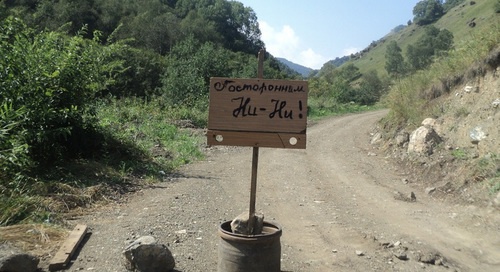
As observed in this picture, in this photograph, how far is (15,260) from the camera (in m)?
4.54

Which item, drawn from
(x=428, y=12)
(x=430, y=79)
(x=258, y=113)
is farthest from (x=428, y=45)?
(x=428, y=12)

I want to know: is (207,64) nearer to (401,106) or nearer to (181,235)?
(401,106)

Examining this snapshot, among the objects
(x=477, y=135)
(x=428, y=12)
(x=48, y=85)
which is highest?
(x=428, y=12)

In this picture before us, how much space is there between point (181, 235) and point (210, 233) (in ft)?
1.28

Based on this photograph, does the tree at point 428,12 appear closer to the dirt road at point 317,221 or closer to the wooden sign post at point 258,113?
the dirt road at point 317,221

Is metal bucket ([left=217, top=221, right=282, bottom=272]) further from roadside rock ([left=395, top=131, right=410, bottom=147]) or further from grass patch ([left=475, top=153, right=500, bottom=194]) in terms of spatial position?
roadside rock ([left=395, top=131, right=410, bottom=147])

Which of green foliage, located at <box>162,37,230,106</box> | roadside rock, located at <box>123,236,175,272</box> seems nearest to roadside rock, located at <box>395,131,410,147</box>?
roadside rock, located at <box>123,236,175,272</box>

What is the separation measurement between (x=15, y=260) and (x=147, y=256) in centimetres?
116

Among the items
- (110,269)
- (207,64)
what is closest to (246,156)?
(110,269)

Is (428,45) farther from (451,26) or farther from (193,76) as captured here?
(193,76)

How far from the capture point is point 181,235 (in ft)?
20.3

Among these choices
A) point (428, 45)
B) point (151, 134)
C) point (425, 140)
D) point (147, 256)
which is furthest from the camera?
point (428, 45)

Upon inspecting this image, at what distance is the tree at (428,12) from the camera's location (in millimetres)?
127688

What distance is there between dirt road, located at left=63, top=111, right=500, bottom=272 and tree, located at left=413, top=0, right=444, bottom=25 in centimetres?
12651
